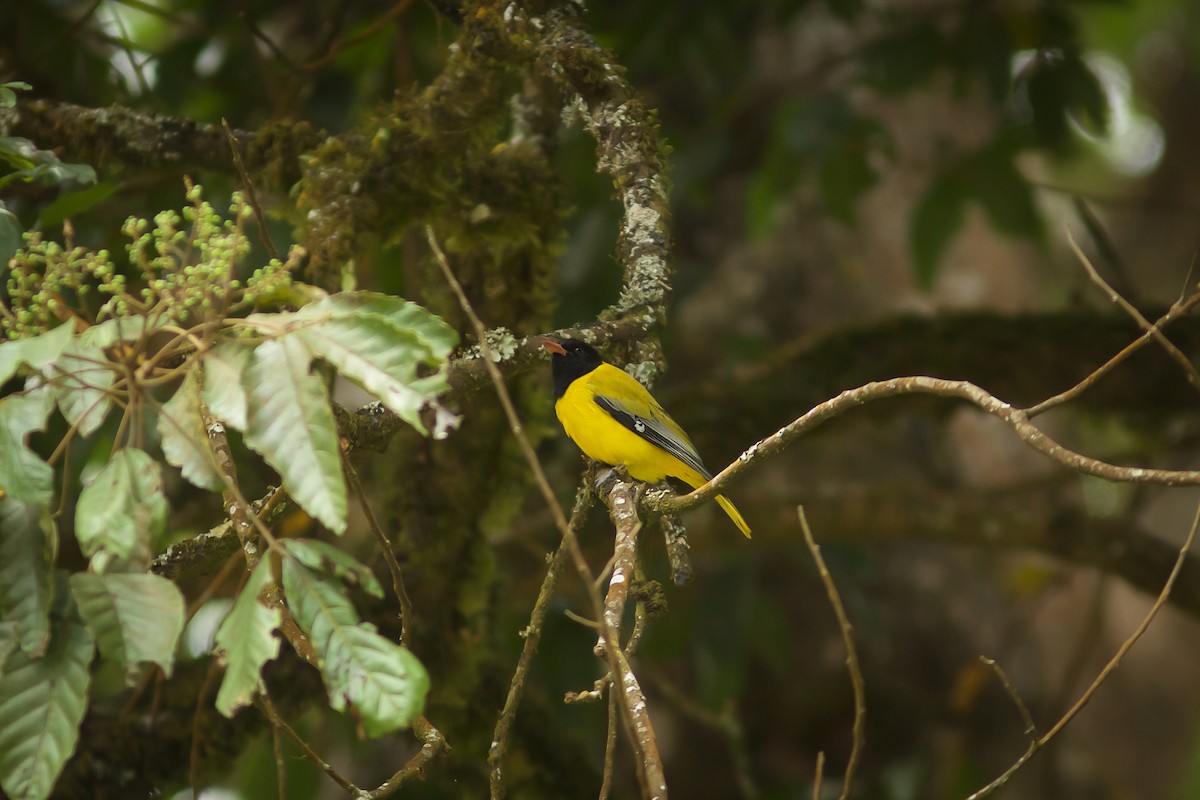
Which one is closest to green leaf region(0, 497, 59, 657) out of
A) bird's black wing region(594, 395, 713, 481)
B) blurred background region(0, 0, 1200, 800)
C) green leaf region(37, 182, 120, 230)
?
blurred background region(0, 0, 1200, 800)

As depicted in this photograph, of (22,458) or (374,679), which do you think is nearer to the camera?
(374,679)

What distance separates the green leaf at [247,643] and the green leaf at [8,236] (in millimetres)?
972

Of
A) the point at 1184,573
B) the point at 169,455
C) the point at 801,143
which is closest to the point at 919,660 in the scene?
the point at 1184,573

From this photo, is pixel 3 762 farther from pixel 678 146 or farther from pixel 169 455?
pixel 678 146

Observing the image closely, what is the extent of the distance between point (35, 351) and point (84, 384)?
13 cm

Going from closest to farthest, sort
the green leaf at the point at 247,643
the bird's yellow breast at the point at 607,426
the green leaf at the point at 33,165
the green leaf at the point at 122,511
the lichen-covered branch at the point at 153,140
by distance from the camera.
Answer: the green leaf at the point at 247,643, the green leaf at the point at 122,511, the green leaf at the point at 33,165, the lichen-covered branch at the point at 153,140, the bird's yellow breast at the point at 607,426

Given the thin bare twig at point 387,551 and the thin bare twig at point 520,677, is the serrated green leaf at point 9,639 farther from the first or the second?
the thin bare twig at point 520,677

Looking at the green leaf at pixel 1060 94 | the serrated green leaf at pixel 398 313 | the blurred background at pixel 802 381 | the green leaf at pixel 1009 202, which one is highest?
the green leaf at pixel 1060 94

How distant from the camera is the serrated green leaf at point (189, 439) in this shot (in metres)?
1.72

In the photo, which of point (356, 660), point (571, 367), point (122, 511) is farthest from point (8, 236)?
point (571, 367)

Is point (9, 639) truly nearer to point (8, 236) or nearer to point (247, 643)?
point (247, 643)

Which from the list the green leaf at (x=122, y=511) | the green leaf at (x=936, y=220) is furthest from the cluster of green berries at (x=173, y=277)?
the green leaf at (x=936, y=220)

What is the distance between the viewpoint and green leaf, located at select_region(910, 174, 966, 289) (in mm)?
5184

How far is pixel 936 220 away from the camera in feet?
17.1
